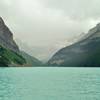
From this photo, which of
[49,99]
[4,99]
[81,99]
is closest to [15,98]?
[4,99]

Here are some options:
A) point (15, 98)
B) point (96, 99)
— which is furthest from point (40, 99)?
point (96, 99)

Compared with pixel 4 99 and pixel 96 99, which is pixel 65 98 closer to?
pixel 96 99

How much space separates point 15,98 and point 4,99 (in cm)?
302

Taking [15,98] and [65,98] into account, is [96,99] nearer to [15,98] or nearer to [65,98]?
[65,98]

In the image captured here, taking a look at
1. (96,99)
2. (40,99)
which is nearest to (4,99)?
(40,99)

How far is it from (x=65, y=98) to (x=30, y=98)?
350 inches

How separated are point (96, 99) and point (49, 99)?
1174 cm

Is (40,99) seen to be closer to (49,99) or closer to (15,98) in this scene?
(49,99)

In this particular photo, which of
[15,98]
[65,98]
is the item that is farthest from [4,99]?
[65,98]

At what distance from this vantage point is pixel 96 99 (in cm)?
7612

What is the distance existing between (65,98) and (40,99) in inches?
262

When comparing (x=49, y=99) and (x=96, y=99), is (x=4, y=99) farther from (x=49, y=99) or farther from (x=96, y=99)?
(x=96, y=99)

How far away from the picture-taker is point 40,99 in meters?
75.5

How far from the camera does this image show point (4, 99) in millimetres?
76750
